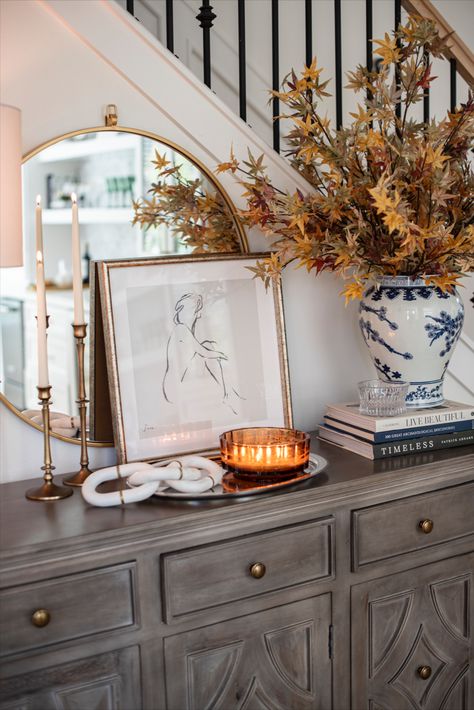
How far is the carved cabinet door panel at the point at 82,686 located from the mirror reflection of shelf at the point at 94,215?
0.85 meters

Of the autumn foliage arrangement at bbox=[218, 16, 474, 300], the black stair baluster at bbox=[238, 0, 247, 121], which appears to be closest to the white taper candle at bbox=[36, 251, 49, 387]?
the autumn foliage arrangement at bbox=[218, 16, 474, 300]

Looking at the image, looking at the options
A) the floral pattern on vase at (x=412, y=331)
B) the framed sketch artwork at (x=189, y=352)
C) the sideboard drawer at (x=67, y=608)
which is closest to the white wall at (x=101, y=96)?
the framed sketch artwork at (x=189, y=352)

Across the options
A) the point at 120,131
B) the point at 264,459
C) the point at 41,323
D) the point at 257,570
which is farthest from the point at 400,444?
the point at 120,131

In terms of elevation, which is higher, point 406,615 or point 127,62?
point 127,62

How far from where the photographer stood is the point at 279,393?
5.63ft

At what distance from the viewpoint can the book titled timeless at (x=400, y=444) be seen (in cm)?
157

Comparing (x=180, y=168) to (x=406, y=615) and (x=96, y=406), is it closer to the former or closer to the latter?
(x=96, y=406)

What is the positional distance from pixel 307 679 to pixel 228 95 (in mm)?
1881

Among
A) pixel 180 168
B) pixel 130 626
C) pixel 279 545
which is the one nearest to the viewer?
pixel 130 626

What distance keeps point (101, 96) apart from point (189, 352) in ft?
1.88

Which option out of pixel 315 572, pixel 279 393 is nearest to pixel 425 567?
pixel 315 572

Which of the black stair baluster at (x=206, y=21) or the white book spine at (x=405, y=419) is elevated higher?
the black stair baluster at (x=206, y=21)

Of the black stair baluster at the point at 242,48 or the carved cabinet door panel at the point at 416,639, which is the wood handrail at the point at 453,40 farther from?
the carved cabinet door panel at the point at 416,639

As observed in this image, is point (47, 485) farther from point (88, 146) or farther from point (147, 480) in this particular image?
point (88, 146)
